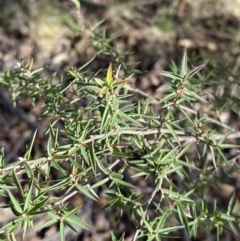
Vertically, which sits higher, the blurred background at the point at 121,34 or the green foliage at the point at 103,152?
the green foliage at the point at 103,152

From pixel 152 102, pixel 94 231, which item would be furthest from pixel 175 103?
pixel 94 231

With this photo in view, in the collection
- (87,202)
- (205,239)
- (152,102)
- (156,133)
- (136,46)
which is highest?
(156,133)

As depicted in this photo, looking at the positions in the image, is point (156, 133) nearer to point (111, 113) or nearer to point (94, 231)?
point (111, 113)

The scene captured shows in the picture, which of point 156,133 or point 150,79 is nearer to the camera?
point 156,133

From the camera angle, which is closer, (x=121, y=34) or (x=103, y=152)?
(x=103, y=152)

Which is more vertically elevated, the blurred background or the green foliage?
the green foliage

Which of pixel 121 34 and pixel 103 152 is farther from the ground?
pixel 103 152

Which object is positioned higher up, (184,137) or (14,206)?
(14,206)

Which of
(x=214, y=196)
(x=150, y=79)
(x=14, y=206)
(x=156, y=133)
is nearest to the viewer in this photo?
(x=14, y=206)

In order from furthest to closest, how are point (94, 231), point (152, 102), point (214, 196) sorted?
1. point (214, 196)
2. point (94, 231)
3. point (152, 102)

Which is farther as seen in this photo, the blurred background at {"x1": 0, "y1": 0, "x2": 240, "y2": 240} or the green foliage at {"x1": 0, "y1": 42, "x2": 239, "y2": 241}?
the blurred background at {"x1": 0, "y1": 0, "x2": 240, "y2": 240}

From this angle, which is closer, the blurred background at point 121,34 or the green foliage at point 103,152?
the green foliage at point 103,152
